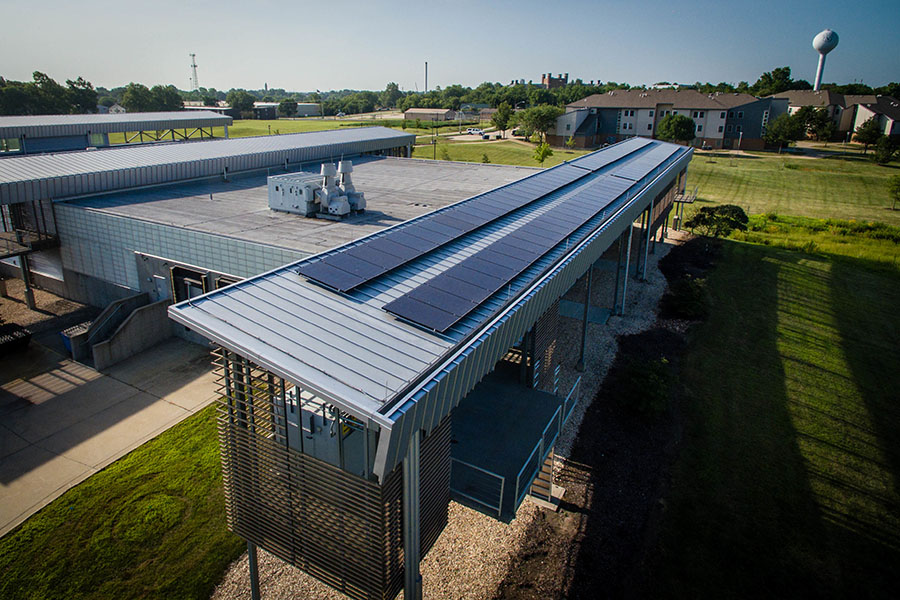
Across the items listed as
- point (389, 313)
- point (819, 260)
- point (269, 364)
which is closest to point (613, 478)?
point (389, 313)

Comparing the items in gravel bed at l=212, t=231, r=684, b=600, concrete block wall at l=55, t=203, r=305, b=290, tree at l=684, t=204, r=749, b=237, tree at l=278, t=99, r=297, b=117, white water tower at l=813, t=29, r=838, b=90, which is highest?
white water tower at l=813, t=29, r=838, b=90

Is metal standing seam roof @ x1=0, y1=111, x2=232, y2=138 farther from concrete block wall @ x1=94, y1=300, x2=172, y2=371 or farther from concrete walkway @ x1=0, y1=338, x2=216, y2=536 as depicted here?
concrete block wall @ x1=94, y1=300, x2=172, y2=371

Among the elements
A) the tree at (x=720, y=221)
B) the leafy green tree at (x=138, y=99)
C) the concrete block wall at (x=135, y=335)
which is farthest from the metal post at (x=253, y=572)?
the leafy green tree at (x=138, y=99)

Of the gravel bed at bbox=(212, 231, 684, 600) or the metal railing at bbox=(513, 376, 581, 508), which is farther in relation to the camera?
the gravel bed at bbox=(212, 231, 684, 600)

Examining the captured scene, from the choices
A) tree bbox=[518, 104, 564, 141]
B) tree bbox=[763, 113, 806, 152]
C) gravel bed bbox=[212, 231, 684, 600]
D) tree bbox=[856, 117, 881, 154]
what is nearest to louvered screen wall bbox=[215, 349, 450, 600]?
gravel bed bbox=[212, 231, 684, 600]

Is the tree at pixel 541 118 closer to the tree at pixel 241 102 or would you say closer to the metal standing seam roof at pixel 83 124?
the metal standing seam roof at pixel 83 124

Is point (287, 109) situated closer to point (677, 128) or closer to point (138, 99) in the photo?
point (138, 99)

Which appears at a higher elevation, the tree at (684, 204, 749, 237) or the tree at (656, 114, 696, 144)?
the tree at (656, 114, 696, 144)
